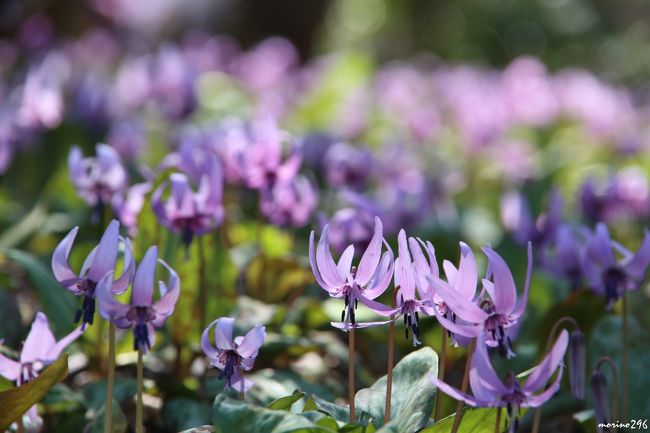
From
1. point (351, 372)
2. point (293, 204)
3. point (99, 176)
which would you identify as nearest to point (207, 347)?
point (351, 372)

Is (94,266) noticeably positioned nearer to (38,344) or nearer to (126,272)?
(126,272)

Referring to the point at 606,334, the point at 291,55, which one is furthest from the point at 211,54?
the point at 606,334

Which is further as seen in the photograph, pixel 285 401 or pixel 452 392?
pixel 285 401

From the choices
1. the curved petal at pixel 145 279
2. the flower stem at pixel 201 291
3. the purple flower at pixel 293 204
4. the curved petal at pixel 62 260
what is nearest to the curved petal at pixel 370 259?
the curved petal at pixel 145 279

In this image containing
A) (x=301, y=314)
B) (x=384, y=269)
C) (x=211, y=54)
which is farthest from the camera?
(x=211, y=54)

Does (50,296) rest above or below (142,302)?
below

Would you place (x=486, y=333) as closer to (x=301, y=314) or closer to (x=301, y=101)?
(x=301, y=314)

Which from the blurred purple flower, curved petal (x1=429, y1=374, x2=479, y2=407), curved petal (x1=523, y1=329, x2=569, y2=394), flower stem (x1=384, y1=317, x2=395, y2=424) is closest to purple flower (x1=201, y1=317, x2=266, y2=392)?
flower stem (x1=384, y1=317, x2=395, y2=424)
